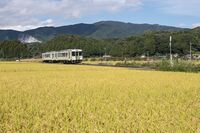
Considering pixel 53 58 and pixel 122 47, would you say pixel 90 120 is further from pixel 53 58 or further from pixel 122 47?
pixel 122 47

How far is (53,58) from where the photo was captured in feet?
260

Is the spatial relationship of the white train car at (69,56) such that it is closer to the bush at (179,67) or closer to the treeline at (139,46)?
the bush at (179,67)

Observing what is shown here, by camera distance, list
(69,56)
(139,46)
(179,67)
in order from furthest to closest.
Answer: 1. (139,46)
2. (69,56)
3. (179,67)

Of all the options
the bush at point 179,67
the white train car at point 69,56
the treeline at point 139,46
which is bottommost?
the bush at point 179,67

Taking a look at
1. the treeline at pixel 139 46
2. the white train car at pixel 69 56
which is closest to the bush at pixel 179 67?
the white train car at pixel 69 56

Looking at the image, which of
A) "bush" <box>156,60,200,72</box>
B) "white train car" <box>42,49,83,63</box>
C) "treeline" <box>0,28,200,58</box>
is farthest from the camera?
"treeline" <box>0,28,200,58</box>

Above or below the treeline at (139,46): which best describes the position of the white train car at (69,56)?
below

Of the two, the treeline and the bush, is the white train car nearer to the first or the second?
the bush

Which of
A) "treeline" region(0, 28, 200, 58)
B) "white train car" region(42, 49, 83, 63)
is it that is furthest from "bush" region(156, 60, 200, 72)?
"treeline" region(0, 28, 200, 58)

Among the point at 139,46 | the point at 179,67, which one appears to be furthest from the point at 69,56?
the point at 139,46

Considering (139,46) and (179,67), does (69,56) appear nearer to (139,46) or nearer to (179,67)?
(179,67)

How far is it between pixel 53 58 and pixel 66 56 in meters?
11.0

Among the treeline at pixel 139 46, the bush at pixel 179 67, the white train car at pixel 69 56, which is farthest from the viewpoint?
the treeline at pixel 139 46

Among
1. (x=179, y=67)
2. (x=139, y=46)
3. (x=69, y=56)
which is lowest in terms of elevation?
(x=179, y=67)
